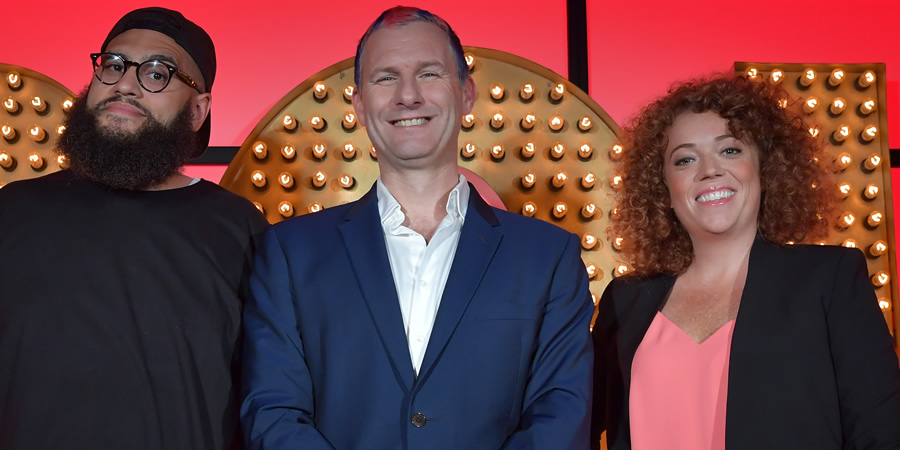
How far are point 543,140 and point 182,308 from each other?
5.83 feet

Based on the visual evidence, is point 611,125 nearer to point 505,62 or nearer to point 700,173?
point 505,62

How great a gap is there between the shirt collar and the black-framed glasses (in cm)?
86

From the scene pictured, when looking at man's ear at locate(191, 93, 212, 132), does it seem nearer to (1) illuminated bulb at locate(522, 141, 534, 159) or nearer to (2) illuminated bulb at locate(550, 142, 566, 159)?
(1) illuminated bulb at locate(522, 141, 534, 159)

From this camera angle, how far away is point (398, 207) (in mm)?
2365

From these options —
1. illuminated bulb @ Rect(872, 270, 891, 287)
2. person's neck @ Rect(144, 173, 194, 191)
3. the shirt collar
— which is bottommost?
illuminated bulb @ Rect(872, 270, 891, 287)

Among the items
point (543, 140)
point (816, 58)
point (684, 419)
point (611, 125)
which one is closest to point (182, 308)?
point (684, 419)

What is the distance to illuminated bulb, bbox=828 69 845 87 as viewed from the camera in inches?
140

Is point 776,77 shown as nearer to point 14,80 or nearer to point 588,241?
point 588,241

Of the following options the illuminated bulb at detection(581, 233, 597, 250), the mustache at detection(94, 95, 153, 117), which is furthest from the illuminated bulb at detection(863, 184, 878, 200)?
the mustache at detection(94, 95, 153, 117)

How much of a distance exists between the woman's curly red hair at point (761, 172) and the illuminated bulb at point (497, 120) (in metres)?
0.62

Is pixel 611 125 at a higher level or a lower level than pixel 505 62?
lower

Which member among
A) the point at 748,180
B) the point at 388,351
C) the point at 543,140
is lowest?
the point at 388,351

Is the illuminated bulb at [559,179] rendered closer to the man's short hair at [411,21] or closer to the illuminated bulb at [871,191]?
the man's short hair at [411,21]

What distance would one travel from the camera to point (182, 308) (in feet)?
7.81
